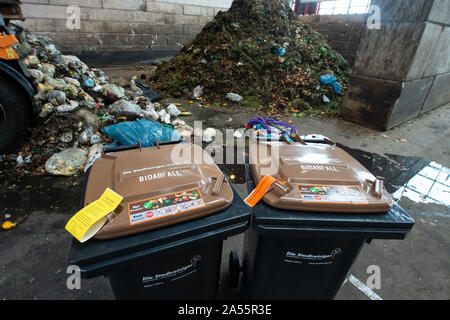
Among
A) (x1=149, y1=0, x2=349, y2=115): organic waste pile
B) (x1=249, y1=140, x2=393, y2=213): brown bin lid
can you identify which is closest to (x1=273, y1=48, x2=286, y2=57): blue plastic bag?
(x1=149, y1=0, x2=349, y2=115): organic waste pile

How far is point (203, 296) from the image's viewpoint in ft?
4.04

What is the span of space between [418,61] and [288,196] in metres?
4.45

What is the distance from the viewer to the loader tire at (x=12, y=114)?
9.06ft

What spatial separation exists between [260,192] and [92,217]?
67 centimetres

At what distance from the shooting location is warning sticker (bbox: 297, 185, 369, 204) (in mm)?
989

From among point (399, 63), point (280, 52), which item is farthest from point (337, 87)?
point (399, 63)

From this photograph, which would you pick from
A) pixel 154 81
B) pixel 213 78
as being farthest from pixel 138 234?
pixel 154 81

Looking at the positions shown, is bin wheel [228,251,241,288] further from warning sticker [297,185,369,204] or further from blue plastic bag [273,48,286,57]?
blue plastic bag [273,48,286,57]

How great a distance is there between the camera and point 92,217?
84cm

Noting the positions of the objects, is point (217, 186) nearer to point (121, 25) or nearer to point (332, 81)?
point (332, 81)

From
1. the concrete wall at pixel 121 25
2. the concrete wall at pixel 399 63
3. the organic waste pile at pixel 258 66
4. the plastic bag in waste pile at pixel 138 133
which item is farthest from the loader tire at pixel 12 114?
the concrete wall at pixel 121 25

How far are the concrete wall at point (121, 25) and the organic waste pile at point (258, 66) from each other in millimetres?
2655

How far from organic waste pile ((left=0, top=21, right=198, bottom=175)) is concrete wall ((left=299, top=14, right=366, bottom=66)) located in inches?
282

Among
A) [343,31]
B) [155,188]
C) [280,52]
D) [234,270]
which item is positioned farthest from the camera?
[343,31]
